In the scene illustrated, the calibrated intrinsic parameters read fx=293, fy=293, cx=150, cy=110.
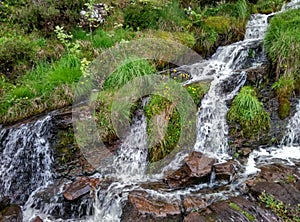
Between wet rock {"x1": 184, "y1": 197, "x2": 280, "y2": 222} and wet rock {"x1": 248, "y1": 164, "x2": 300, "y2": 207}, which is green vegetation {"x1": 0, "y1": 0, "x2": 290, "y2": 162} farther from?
wet rock {"x1": 184, "y1": 197, "x2": 280, "y2": 222}

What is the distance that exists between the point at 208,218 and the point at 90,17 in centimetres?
689

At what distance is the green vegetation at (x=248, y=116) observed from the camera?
6.34 m

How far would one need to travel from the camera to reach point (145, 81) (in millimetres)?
6680

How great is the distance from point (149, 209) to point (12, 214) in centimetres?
250

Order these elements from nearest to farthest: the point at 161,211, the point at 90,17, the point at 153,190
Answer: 1. the point at 161,211
2. the point at 153,190
3. the point at 90,17

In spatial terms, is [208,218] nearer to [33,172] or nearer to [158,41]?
[33,172]

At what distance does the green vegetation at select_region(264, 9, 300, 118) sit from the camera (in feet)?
22.2

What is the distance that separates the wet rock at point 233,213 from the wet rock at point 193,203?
19 cm

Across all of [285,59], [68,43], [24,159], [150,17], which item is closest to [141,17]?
[150,17]

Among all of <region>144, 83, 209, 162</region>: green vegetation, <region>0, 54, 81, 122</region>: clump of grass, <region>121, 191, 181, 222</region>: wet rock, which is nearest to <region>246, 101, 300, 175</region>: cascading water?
<region>144, 83, 209, 162</region>: green vegetation

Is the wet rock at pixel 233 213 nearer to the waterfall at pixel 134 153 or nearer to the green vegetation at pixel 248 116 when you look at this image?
the waterfall at pixel 134 153

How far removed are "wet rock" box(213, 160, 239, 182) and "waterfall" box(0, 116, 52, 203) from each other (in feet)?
10.7

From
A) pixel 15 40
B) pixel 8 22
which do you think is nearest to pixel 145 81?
pixel 15 40

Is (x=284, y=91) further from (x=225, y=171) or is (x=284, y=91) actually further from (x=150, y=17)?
(x=150, y=17)
